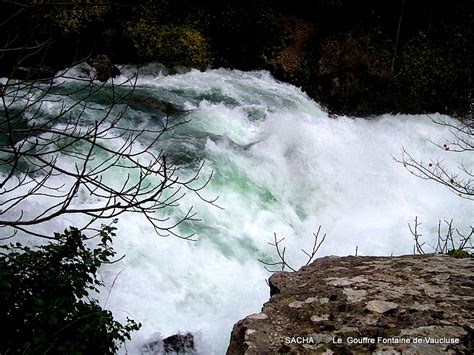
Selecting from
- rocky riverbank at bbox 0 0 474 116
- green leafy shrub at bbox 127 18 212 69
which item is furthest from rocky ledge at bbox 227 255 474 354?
green leafy shrub at bbox 127 18 212 69

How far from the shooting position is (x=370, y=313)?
1.67 m

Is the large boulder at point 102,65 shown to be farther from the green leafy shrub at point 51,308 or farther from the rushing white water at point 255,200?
the green leafy shrub at point 51,308

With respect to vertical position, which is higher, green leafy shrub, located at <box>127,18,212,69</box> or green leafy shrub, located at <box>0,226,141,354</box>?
green leafy shrub, located at <box>127,18,212,69</box>

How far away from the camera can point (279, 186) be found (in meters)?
6.88

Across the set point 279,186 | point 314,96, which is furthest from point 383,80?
point 279,186

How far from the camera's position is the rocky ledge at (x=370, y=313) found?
1488 mm

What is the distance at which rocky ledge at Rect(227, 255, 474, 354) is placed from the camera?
149 cm

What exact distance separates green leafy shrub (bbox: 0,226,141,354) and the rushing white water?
3.47 ft

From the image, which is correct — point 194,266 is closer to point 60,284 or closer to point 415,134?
point 60,284

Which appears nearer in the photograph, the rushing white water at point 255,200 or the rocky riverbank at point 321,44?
the rushing white water at point 255,200

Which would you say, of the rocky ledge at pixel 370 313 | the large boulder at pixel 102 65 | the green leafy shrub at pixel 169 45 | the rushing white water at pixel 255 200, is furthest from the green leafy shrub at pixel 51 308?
the green leafy shrub at pixel 169 45

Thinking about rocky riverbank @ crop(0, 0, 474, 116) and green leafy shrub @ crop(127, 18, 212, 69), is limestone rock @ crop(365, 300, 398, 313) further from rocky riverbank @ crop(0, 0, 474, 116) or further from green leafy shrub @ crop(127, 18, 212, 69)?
green leafy shrub @ crop(127, 18, 212, 69)

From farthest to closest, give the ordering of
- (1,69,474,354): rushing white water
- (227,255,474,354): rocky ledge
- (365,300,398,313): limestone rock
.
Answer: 1. (1,69,474,354): rushing white water
2. (365,300,398,313): limestone rock
3. (227,255,474,354): rocky ledge

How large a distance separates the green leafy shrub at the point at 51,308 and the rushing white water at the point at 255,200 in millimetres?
1058
